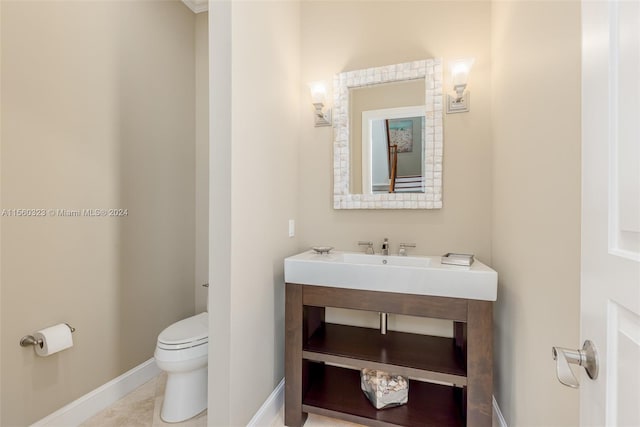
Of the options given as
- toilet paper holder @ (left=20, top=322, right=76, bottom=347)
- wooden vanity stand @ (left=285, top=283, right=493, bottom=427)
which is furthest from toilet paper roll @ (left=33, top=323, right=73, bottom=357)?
wooden vanity stand @ (left=285, top=283, right=493, bottom=427)

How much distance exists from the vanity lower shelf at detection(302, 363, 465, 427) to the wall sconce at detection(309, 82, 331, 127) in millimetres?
1647

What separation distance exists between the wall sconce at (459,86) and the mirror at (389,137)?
0.25ft

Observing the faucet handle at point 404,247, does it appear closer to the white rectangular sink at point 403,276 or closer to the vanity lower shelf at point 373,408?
the white rectangular sink at point 403,276

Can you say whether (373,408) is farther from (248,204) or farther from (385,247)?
(248,204)

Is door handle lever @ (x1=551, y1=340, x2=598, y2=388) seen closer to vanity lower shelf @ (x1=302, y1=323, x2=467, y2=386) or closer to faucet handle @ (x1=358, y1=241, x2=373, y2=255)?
vanity lower shelf @ (x1=302, y1=323, x2=467, y2=386)

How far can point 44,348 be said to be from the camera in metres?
1.45

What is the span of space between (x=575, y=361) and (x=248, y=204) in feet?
4.20

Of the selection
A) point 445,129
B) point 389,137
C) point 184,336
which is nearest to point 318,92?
point 389,137

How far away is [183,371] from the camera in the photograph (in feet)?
5.39

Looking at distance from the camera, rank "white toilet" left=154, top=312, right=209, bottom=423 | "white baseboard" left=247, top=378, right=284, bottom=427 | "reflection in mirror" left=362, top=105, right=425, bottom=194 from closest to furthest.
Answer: "white baseboard" left=247, top=378, right=284, bottom=427
"white toilet" left=154, top=312, right=209, bottom=423
"reflection in mirror" left=362, top=105, right=425, bottom=194

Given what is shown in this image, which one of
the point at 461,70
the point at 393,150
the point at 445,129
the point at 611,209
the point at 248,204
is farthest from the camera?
the point at 393,150

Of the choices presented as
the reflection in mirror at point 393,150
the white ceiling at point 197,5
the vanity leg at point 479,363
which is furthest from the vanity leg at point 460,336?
the white ceiling at point 197,5

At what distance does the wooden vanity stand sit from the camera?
4.42 feet

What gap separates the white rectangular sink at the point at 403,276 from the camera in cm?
134
